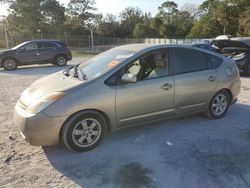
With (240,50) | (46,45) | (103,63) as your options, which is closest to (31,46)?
(46,45)

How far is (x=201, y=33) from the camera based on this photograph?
51.1 meters

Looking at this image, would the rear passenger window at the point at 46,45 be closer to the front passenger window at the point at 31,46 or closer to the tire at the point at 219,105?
the front passenger window at the point at 31,46

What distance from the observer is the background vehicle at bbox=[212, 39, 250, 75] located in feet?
39.1

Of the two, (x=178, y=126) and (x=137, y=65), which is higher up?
(x=137, y=65)

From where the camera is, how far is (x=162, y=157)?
4594mm

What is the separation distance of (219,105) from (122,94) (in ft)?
7.80

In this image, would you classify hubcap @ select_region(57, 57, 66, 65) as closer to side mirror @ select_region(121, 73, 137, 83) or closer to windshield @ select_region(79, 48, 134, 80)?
windshield @ select_region(79, 48, 134, 80)

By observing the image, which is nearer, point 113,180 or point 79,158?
point 113,180

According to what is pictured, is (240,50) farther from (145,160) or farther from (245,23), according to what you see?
(245,23)

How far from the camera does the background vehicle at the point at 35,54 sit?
1653 cm

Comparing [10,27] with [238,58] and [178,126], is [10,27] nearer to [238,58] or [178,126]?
[238,58]

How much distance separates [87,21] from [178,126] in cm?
4674

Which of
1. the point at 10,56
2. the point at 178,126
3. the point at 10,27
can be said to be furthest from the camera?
the point at 10,27

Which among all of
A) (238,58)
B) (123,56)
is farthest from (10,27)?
(123,56)
